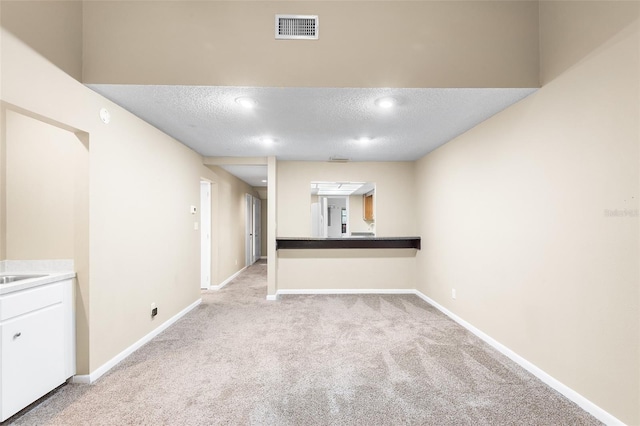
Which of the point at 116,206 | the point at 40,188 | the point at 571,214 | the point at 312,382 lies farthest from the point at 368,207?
the point at 40,188

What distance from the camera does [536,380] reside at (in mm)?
2205

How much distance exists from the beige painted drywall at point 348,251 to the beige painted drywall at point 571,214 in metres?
1.93

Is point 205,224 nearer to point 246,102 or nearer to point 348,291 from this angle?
point 348,291

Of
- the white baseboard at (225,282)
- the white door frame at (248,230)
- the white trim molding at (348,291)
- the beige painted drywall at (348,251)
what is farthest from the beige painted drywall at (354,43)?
the white door frame at (248,230)

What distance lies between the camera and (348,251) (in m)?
4.95

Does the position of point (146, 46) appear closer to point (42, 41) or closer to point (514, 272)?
point (42, 41)

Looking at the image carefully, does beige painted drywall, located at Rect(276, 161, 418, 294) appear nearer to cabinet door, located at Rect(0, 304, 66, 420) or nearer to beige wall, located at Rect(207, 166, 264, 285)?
beige wall, located at Rect(207, 166, 264, 285)

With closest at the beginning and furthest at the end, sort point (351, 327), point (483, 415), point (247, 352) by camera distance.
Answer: point (483, 415), point (247, 352), point (351, 327)

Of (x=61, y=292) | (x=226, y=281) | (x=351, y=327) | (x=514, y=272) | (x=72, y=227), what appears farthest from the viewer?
(x=226, y=281)

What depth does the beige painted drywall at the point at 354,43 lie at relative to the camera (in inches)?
87.4

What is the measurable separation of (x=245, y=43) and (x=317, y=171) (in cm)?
288

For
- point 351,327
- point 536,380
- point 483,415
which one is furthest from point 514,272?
point 351,327

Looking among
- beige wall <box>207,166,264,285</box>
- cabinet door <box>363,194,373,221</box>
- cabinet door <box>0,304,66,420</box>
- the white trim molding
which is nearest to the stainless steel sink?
cabinet door <box>0,304,66,420</box>

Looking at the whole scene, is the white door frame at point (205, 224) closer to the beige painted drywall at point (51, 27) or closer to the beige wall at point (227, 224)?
the beige wall at point (227, 224)
